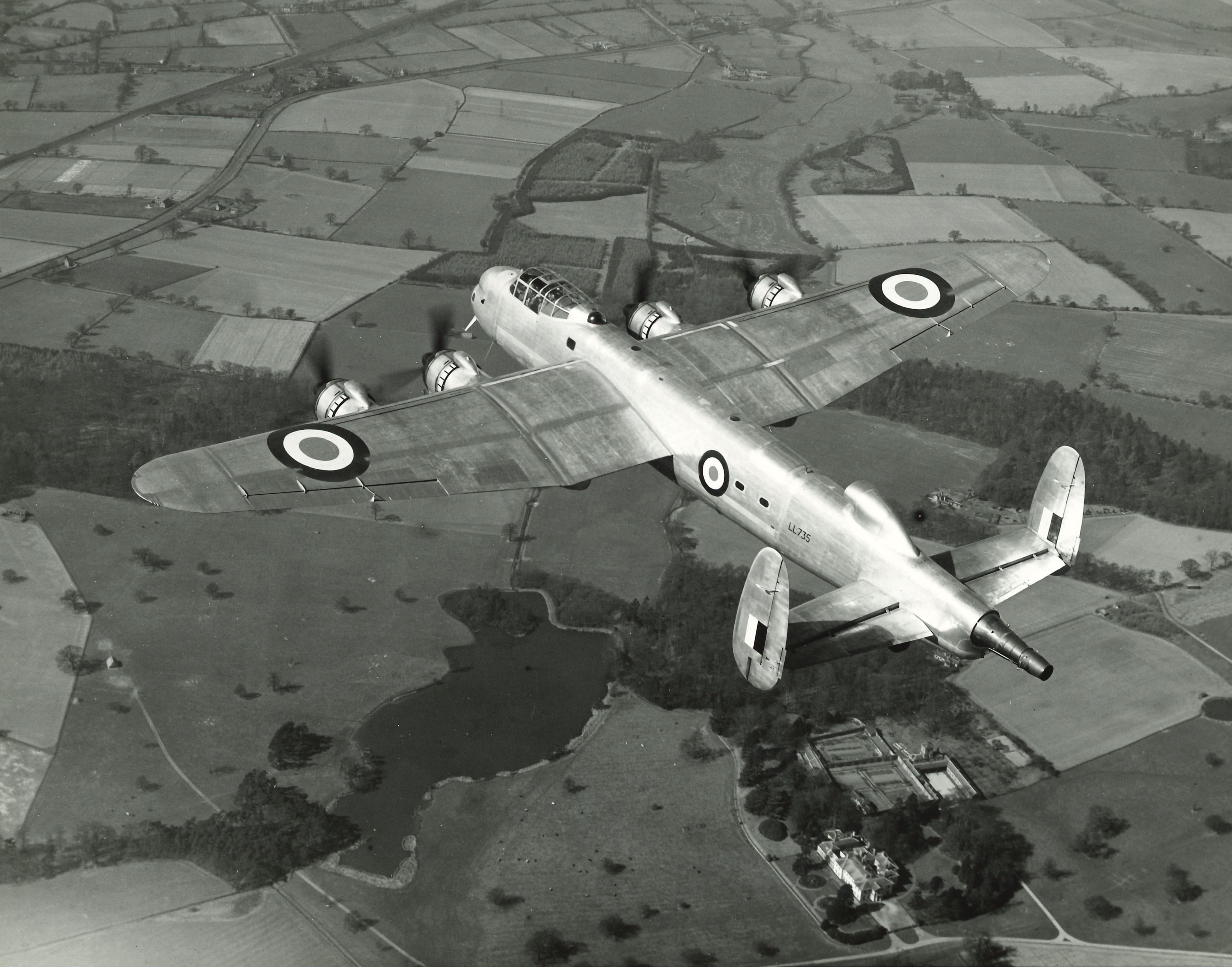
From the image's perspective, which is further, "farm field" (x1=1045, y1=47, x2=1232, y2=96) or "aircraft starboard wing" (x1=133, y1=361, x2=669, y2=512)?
"farm field" (x1=1045, y1=47, x2=1232, y2=96)

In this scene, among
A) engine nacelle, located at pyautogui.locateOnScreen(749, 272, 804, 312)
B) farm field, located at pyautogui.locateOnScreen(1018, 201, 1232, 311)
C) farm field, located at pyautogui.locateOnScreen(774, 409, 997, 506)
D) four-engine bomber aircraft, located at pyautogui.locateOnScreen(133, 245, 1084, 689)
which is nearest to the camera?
four-engine bomber aircraft, located at pyautogui.locateOnScreen(133, 245, 1084, 689)

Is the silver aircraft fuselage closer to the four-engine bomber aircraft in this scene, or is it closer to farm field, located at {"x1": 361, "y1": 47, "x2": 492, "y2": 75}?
the four-engine bomber aircraft

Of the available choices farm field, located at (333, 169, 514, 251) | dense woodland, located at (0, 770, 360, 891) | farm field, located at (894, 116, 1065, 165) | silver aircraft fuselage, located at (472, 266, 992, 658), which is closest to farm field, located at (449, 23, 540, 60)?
farm field, located at (333, 169, 514, 251)

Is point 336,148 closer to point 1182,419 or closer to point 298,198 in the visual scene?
point 298,198

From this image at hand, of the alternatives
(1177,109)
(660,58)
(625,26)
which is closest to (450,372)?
(660,58)

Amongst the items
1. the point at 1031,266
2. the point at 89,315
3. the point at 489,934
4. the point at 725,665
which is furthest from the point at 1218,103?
the point at 489,934
